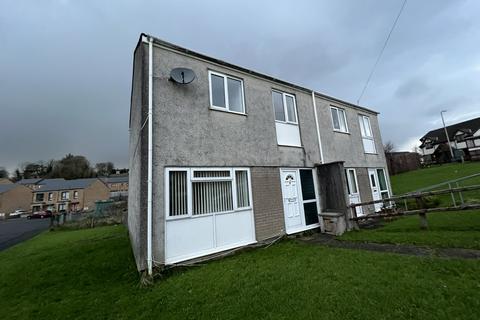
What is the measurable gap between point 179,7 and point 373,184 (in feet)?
45.5

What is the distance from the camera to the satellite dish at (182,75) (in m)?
5.74

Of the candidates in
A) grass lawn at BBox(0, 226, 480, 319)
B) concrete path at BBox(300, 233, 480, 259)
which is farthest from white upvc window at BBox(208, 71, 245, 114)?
concrete path at BBox(300, 233, 480, 259)

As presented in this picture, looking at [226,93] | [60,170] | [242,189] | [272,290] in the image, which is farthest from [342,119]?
[60,170]

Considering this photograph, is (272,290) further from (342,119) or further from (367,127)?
(367,127)

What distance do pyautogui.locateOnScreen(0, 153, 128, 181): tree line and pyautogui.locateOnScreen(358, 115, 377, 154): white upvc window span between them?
77.3 m

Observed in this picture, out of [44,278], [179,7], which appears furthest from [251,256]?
[179,7]

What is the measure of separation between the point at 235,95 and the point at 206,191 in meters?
3.63

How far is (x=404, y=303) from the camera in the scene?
2889 millimetres

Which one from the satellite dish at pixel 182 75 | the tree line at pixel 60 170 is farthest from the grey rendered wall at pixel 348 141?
the tree line at pixel 60 170

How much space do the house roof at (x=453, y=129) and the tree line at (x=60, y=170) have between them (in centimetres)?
9624

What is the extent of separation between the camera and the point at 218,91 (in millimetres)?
6855

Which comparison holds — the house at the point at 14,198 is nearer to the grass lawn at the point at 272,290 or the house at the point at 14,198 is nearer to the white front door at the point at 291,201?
the grass lawn at the point at 272,290

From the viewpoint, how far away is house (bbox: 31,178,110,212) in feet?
158

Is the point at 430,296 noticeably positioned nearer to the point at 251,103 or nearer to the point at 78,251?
the point at 251,103
